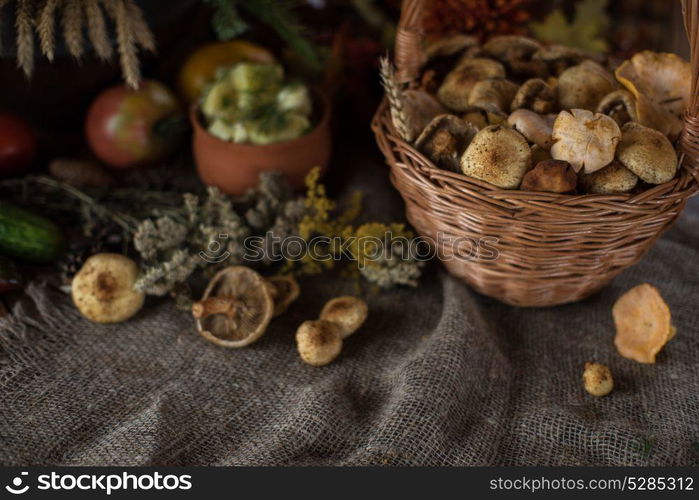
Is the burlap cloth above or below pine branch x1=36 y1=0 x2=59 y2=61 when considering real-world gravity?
below

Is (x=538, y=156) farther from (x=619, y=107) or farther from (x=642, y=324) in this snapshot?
(x=642, y=324)

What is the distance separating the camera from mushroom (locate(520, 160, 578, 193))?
129 cm

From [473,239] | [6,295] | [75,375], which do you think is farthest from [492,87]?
[6,295]

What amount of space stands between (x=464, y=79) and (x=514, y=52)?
215 mm

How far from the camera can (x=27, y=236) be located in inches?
67.1

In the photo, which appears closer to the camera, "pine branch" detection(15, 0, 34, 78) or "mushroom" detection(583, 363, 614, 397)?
"mushroom" detection(583, 363, 614, 397)

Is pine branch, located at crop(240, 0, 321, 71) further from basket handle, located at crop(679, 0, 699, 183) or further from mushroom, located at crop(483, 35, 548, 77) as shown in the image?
basket handle, located at crop(679, 0, 699, 183)

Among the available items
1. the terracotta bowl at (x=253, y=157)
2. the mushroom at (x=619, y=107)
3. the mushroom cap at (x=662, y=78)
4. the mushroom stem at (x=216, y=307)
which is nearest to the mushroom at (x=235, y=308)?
the mushroom stem at (x=216, y=307)

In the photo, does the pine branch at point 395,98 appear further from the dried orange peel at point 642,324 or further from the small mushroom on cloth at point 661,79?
the dried orange peel at point 642,324

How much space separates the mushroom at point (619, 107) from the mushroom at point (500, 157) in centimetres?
26

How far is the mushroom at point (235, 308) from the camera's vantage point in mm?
1548

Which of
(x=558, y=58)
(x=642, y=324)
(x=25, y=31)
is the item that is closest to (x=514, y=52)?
(x=558, y=58)

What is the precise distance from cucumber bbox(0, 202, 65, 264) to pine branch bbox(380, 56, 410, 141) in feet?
3.27

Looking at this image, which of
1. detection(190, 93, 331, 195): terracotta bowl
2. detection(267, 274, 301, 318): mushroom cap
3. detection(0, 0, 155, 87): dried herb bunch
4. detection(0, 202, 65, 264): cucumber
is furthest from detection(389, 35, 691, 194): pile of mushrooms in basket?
detection(0, 202, 65, 264): cucumber
